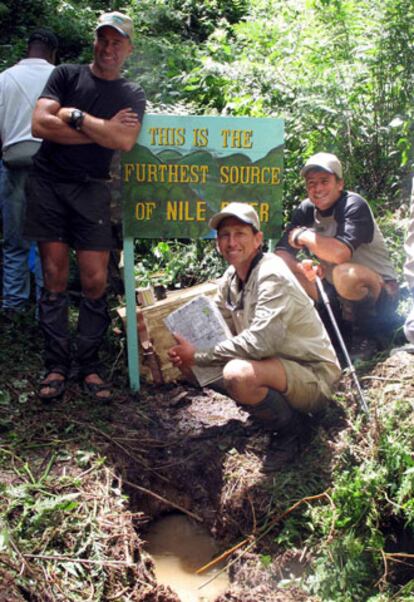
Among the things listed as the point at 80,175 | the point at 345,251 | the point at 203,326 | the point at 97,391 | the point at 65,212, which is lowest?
the point at 97,391

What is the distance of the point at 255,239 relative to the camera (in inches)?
169

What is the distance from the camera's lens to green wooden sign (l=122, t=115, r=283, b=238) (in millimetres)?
4977

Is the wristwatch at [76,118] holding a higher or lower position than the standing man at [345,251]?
higher

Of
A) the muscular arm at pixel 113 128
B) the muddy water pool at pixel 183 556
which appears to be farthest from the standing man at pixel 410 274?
the muscular arm at pixel 113 128

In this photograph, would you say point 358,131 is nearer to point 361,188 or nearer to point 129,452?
point 361,188

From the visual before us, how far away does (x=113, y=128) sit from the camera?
4.56 metres

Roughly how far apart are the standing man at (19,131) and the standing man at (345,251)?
6.91 ft

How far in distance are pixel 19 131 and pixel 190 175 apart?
1506mm

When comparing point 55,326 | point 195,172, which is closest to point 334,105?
point 195,172

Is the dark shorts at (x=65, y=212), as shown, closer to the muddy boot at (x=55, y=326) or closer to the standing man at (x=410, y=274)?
the muddy boot at (x=55, y=326)

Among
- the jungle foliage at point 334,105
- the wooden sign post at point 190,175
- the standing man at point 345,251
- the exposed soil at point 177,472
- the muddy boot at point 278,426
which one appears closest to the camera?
the jungle foliage at point 334,105

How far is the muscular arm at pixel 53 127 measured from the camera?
447 centimetres

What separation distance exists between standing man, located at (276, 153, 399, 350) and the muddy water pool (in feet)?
5.87

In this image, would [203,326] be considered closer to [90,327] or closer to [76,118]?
[90,327]
